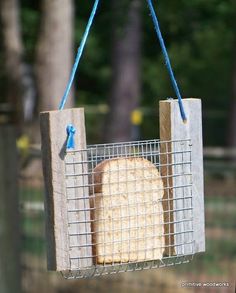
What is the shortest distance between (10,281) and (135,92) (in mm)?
11752

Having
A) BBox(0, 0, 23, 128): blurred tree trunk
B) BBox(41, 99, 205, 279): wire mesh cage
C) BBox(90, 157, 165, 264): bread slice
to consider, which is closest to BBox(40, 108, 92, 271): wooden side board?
BBox(41, 99, 205, 279): wire mesh cage

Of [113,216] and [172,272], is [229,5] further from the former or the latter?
[113,216]

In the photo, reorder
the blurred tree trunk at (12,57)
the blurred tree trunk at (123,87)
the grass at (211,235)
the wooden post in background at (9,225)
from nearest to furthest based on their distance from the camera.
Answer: the wooden post in background at (9,225) < the grass at (211,235) < the blurred tree trunk at (12,57) < the blurred tree trunk at (123,87)

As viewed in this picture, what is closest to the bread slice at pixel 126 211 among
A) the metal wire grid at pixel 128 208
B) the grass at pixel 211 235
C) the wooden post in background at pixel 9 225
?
the metal wire grid at pixel 128 208

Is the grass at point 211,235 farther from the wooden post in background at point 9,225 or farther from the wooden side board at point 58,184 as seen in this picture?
the wooden side board at point 58,184

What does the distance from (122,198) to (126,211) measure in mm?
50

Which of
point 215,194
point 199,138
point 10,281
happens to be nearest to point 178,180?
point 199,138

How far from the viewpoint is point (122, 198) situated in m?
3.07

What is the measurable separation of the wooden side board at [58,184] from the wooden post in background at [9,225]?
2996 millimetres

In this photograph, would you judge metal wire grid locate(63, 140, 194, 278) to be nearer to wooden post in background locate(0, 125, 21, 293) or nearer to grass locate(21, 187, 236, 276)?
wooden post in background locate(0, 125, 21, 293)

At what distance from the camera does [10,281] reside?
6.11 metres

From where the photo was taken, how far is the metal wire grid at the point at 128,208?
9.79ft

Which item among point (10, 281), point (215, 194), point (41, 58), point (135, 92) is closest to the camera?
point (10, 281)

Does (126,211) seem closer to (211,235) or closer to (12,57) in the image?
(211,235)
